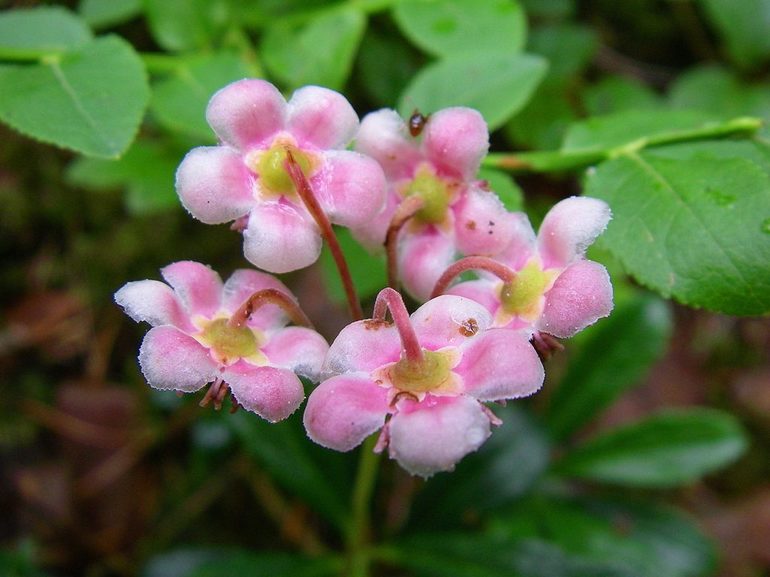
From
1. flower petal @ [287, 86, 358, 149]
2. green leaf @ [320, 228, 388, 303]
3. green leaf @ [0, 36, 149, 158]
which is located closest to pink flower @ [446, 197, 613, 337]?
flower petal @ [287, 86, 358, 149]

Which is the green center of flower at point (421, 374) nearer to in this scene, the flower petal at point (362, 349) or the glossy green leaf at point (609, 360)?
the flower petal at point (362, 349)

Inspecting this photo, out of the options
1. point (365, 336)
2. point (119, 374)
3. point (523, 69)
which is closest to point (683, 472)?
point (523, 69)

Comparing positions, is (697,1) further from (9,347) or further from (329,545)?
(9,347)

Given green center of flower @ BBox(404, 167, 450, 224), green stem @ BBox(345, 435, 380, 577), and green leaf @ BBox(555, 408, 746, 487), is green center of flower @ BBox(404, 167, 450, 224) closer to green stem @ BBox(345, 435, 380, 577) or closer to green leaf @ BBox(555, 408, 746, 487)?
green stem @ BBox(345, 435, 380, 577)

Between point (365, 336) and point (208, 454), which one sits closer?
point (365, 336)

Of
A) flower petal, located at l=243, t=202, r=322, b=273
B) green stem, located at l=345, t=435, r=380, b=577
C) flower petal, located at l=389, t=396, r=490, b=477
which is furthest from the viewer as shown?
green stem, located at l=345, t=435, r=380, b=577
